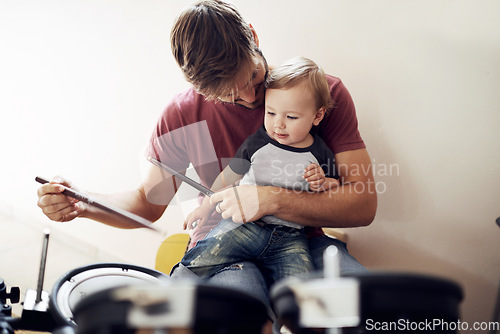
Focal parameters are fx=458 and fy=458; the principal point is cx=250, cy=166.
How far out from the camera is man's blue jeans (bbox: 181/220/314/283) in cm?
101

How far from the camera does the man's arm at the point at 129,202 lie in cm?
101

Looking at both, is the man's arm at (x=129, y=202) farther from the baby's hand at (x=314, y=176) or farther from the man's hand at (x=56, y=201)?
the baby's hand at (x=314, y=176)

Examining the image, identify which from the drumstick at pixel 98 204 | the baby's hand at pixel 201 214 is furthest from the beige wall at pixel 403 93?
the drumstick at pixel 98 204

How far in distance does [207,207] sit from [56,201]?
1.13ft

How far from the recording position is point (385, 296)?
378 mm

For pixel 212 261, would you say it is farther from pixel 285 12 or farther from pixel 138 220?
pixel 285 12

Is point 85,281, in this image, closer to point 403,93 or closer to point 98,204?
point 98,204

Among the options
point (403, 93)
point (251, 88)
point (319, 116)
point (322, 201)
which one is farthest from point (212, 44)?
point (403, 93)

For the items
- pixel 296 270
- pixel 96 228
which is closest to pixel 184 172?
pixel 296 270

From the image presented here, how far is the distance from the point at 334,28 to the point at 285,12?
7.6 inches

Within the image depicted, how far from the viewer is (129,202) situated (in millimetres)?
1220

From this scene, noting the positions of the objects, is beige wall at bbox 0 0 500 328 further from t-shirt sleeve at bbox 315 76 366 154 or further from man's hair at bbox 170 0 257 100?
man's hair at bbox 170 0 257 100

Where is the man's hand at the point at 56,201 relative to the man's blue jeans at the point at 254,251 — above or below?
above

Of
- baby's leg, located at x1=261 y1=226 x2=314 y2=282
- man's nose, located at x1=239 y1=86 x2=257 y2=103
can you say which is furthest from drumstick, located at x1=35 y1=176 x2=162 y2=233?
man's nose, located at x1=239 y1=86 x2=257 y2=103
